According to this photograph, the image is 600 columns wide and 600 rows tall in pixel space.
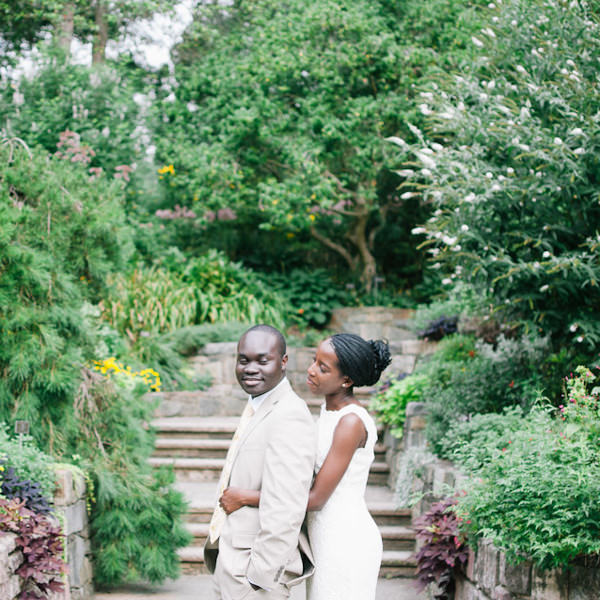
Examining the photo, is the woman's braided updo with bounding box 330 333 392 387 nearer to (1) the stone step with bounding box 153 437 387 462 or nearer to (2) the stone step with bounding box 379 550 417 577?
(2) the stone step with bounding box 379 550 417 577

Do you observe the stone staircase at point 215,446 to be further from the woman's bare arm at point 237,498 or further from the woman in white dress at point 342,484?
the woman's bare arm at point 237,498

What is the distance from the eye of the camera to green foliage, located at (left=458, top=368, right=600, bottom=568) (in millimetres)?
3195

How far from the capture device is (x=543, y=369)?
6.02m

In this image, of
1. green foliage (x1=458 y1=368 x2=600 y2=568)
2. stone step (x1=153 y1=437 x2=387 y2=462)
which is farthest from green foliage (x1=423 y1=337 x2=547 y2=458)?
green foliage (x1=458 y1=368 x2=600 y2=568)

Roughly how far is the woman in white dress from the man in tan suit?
99 millimetres

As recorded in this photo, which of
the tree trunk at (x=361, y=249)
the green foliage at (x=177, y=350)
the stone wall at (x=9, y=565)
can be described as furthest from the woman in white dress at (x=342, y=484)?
the tree trunk at (x=361, y=249)

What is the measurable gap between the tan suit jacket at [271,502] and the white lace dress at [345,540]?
0.41 ft

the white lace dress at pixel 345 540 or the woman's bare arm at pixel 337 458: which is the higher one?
the woman's bare arm at pixel 337 458

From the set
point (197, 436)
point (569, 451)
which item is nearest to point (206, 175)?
point (197, 436)

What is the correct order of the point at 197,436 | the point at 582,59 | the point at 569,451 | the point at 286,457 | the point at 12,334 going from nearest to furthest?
the point at 286,457 < the point at 569,451 < the point at 12,334 < the point at 582,59 < the point at 197,436

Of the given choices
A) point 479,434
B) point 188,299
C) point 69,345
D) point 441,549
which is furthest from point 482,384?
point 188,299

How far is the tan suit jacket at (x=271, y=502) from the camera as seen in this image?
7.39ft

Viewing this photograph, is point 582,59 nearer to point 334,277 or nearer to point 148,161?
point 334,277

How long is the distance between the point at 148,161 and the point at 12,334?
28.2 feet
